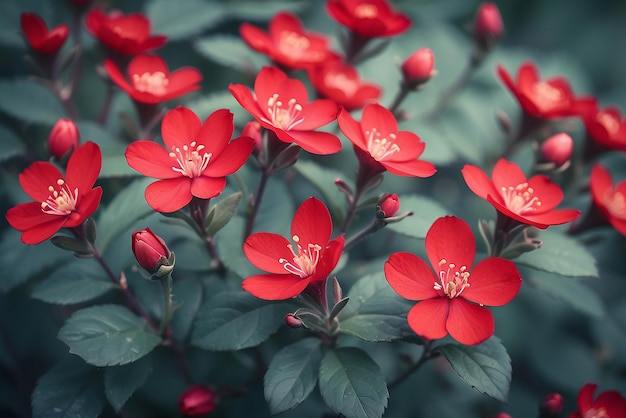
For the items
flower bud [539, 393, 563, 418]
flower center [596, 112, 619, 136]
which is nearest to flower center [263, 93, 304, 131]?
flower bud [539, 393, 563, 418]

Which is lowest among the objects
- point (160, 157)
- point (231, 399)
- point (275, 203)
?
point (231, 399)

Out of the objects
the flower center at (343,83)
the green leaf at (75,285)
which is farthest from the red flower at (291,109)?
the green leaf at (75,285)

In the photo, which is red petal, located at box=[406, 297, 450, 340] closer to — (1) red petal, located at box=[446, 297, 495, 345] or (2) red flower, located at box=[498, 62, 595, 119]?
(1) red petal, located at box=[446, 297, 495, 345]

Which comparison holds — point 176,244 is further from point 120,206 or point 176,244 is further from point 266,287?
point 266,287

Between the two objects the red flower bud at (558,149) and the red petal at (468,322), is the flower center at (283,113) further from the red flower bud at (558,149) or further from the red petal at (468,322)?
the red flower bud at (558,149)

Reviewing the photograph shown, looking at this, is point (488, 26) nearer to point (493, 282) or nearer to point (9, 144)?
point (493, 282)

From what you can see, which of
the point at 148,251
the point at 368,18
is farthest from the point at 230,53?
the point at 148,251

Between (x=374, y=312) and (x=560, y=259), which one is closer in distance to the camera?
(x=374, y=312)

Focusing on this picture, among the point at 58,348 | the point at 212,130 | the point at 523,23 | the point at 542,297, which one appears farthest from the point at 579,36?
the point at 58,348
